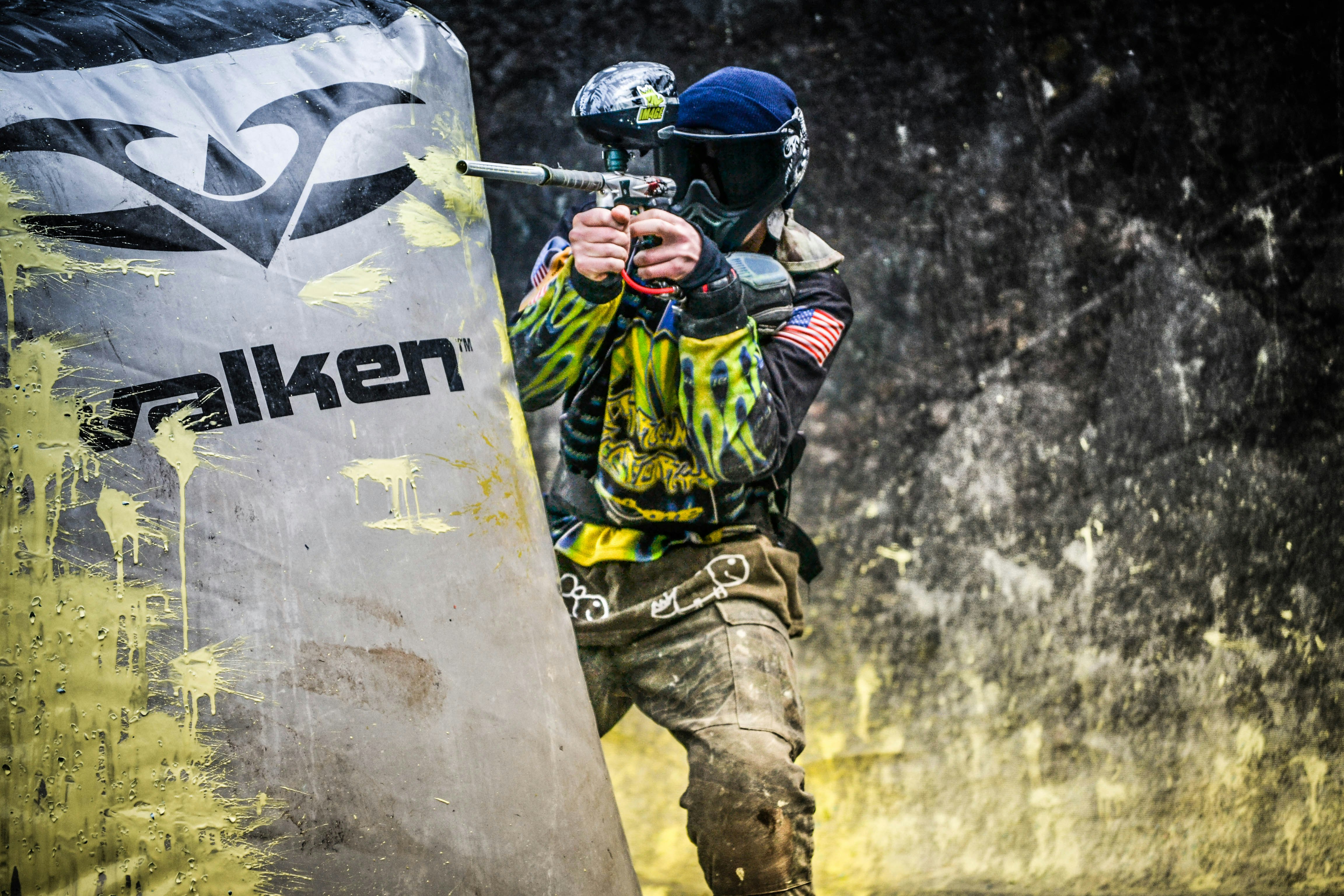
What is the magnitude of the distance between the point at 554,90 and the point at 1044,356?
4.62ft

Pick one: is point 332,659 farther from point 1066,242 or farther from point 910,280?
point 1066,242

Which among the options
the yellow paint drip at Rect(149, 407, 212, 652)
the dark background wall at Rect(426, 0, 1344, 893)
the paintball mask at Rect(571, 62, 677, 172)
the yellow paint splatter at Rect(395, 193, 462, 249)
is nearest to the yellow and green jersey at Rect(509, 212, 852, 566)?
the paintball mask at Rect(571, 62, 677, 172)

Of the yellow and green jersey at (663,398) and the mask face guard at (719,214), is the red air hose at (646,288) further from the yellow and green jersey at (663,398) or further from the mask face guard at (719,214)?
the mask face guard at (719,214)

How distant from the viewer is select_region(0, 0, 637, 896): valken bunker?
1.22m

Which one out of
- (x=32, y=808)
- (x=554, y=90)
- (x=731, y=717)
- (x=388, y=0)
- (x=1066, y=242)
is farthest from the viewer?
(x=1066, y=242)

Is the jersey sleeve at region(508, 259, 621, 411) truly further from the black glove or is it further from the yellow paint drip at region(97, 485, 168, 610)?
the yellow paint drip at region(97, 485, 168, 610)

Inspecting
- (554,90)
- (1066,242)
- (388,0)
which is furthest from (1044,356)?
(388,0)

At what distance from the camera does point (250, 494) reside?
1.27 m

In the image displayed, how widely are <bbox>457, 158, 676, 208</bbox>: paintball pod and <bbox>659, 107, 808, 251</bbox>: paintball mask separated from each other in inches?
1.9

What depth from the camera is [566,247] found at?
1.89 m

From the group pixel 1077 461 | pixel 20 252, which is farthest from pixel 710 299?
pixel 1077 461

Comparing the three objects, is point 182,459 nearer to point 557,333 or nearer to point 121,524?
point 121,524

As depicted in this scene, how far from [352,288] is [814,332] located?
0.85 m

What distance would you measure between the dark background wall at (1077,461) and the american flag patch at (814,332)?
918mm
